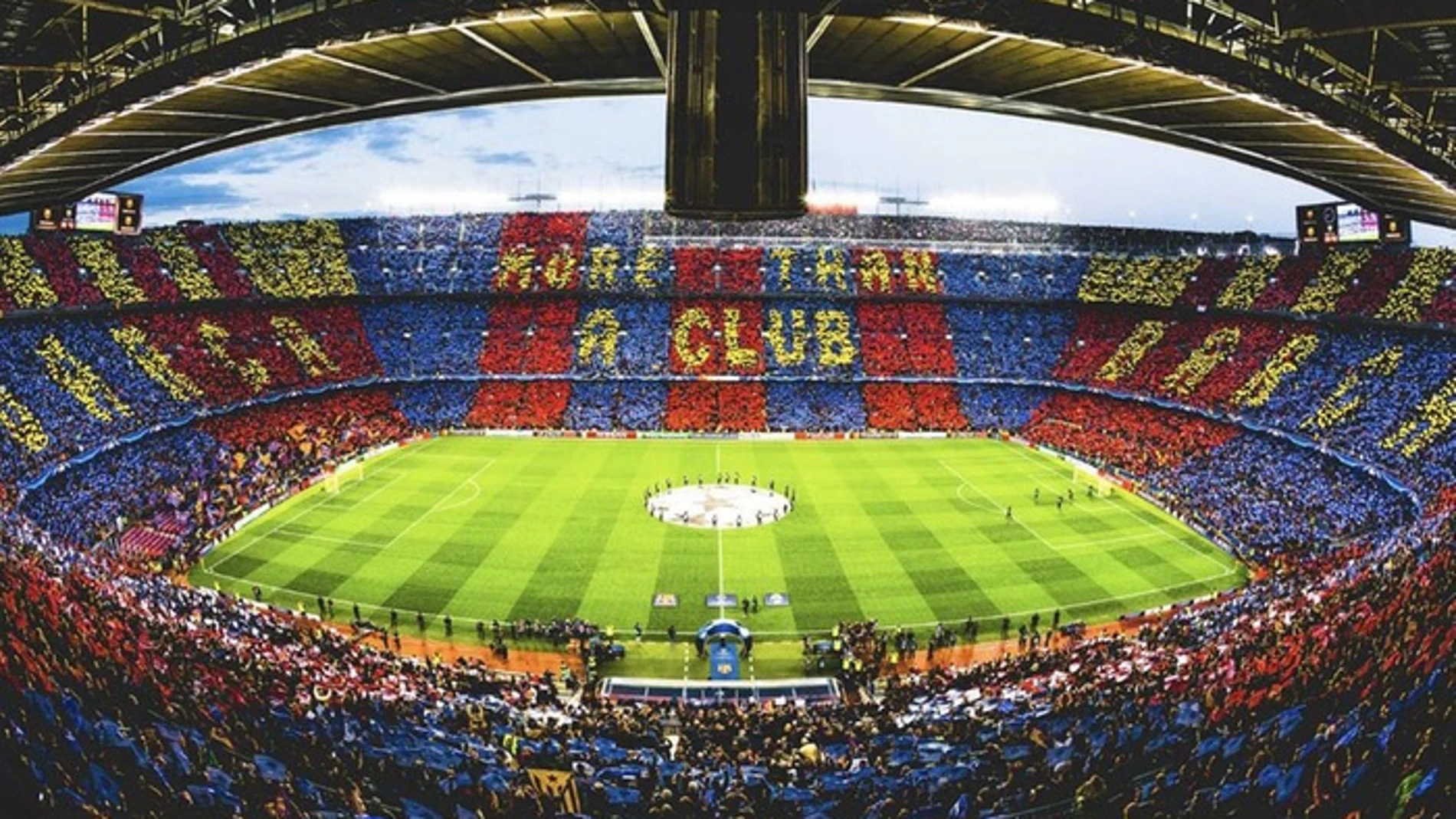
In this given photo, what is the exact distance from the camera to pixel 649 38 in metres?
18.5

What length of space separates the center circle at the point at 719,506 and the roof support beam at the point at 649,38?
78.0ft

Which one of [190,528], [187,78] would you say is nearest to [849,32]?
[187,78]

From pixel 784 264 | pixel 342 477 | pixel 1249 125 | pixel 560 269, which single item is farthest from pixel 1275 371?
pixel 342 477

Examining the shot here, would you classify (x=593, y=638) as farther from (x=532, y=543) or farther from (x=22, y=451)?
(x=22, y=451)

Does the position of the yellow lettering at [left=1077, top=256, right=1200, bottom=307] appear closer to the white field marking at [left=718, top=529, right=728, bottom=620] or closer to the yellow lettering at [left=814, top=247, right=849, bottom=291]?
the yellow lettering at [left=814, top=247, right=849, bottom=291]

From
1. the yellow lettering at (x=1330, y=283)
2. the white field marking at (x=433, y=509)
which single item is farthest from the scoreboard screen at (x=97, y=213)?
the yellow lettering at (x=1330, y=283)

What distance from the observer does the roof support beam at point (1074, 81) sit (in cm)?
2045

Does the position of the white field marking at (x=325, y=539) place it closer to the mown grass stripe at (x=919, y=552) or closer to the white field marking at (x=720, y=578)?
the white field marking at (x=720, y=578)

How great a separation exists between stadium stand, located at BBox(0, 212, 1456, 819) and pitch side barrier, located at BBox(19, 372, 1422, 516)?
0.26 meters

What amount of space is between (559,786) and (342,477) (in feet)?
131

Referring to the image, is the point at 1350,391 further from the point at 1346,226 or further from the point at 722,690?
the point at 722,690

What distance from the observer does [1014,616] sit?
30.9 meters

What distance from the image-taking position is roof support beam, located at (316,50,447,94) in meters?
19.3

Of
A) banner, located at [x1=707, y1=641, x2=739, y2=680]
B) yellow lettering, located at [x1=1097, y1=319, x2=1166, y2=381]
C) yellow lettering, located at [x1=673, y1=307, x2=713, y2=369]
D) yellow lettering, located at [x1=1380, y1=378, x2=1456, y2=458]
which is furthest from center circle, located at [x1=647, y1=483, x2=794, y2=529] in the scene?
yellow lettering, located at [x1=1097, y1=319, x2=1166, y2=381]
